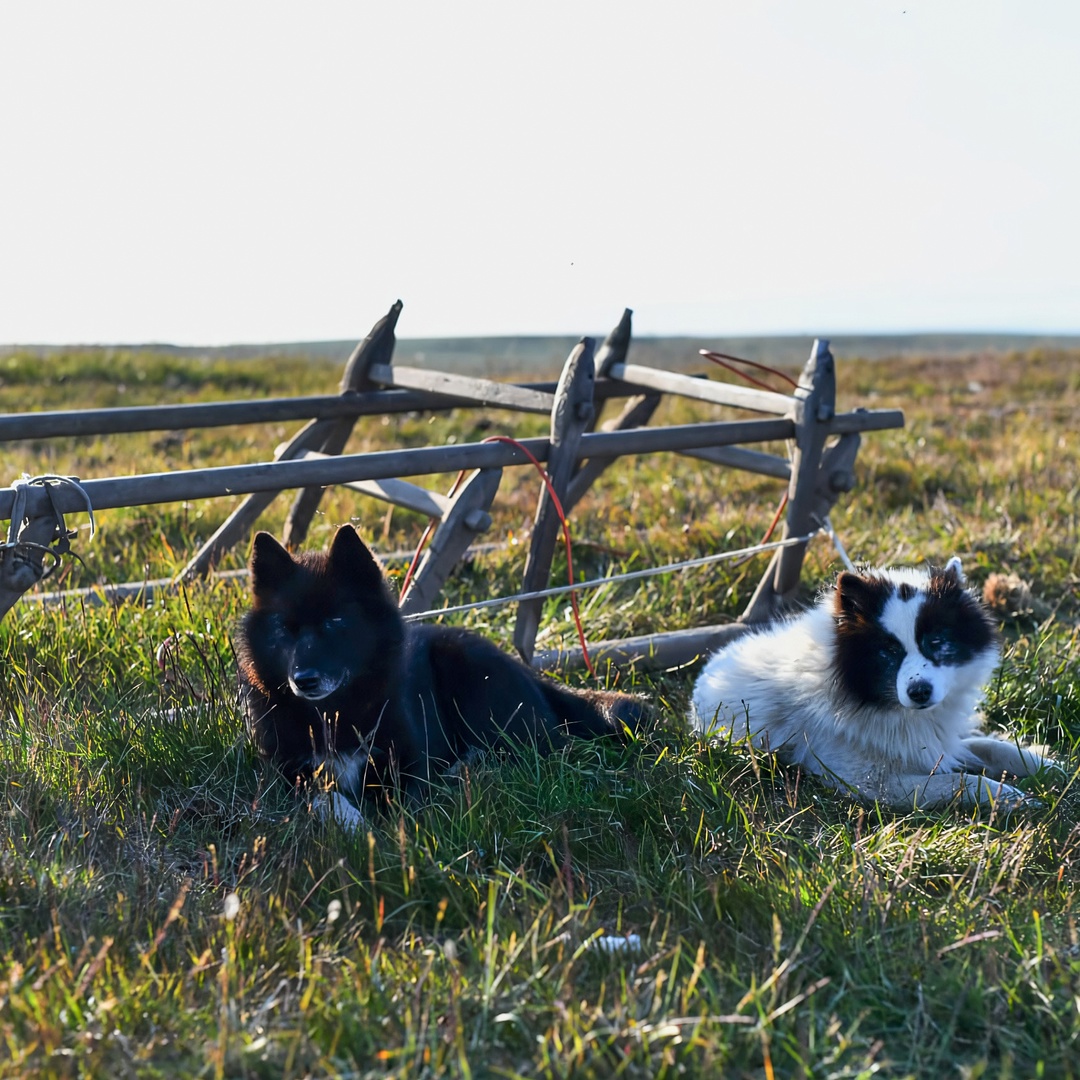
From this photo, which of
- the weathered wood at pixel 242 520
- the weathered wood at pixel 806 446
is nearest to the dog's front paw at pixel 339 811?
the weathered wood at pixel 242 520

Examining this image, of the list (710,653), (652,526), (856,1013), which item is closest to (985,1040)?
(856,1013)

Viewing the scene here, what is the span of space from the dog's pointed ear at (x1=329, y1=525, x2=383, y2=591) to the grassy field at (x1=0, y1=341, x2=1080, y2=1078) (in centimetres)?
66

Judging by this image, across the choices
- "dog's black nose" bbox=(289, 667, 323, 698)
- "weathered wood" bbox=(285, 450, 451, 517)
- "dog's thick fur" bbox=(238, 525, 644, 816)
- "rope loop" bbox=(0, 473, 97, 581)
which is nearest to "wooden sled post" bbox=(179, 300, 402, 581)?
"weathered wood" bbox=(285, 450, 451, 517)

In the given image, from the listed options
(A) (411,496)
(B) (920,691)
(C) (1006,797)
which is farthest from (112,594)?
(C) (1006,797)

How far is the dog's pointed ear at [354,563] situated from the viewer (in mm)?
3297

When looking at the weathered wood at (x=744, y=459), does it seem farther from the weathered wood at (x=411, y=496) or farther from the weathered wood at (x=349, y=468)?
the weathered wood at (x=411, y=496)

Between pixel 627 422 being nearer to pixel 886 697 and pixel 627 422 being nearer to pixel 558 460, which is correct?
pixel 558 460

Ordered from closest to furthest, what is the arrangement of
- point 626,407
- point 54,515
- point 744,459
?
1. point 54,515
2. point 744,459
3. point 626,407

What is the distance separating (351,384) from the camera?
5969 millimetres

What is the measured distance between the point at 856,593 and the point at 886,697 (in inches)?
13.9

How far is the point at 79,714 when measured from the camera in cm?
365

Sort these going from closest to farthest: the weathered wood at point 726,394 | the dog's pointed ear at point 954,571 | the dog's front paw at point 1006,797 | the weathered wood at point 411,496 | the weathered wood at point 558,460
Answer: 1. the dog's front paw at point 1006,797
2. the dog's pointed ear at point 954,571
3. the weathered wood at point 558,460
4. the weathered wood at point 411,496
5. the weathered wood at point 726,394

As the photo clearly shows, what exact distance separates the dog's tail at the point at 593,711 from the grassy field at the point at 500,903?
0.11 meters

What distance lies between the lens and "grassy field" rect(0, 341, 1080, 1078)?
215 centimetres
